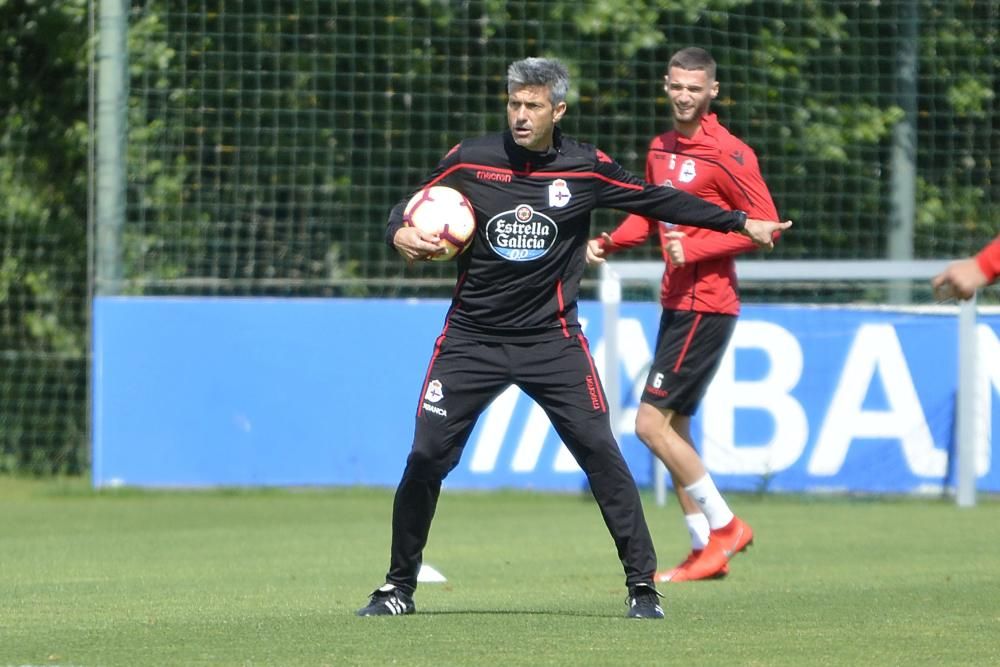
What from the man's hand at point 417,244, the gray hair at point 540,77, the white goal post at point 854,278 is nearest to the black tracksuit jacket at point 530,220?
the man's hand at point 417,244

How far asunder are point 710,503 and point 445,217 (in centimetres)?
257

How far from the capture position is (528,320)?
22.0 feet

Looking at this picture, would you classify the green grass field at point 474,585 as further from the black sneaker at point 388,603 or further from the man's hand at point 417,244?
the man's hand at point 417,244

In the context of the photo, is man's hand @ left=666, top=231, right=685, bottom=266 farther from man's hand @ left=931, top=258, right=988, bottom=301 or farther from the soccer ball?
man's hand @ left=931, top=258, right=988, bottom=301

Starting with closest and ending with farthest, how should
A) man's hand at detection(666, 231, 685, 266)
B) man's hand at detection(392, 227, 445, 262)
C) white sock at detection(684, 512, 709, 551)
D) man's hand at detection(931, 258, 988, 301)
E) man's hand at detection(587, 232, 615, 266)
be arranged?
man's hand at detection(931, 258, 988, 301) < man's hand at detection(392, 227, 445, 262) < man's hand at detection(666, 231, 685, 266) < man's hand at detection(587, 232, 615, 266) < white sock at detection(684, 512, 709, 551)

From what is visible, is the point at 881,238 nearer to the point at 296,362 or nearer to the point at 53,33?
the point at 296,362

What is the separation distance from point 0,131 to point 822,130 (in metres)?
6.93

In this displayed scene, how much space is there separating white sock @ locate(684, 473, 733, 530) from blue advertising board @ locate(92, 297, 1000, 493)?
4260 mm

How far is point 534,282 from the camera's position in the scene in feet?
22.0

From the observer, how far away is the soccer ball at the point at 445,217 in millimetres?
6566

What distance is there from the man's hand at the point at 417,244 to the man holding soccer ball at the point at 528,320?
0.39 ft

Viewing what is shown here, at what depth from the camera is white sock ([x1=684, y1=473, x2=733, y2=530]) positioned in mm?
8484

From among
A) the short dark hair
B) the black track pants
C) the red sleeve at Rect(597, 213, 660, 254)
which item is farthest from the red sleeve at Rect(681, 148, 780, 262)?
the black track pants

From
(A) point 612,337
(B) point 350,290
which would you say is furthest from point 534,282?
(B) point 350,290
